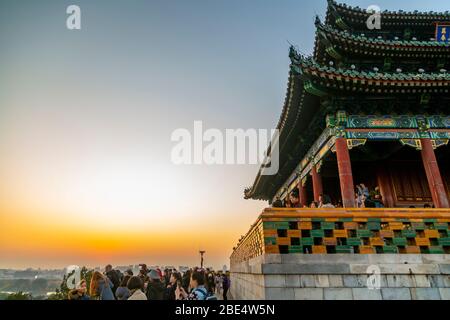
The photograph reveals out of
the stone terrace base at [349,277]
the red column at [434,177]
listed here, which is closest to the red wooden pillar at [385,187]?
the red column at [434,177]

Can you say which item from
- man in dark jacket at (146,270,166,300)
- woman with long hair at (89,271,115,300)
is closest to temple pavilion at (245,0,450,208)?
man in dark jacket at (146,270,166,300)

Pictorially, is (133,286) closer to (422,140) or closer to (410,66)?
(422,140)

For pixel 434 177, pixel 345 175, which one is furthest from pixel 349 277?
pixel 434 177

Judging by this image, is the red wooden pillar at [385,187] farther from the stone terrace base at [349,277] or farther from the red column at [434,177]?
the stone terrace base at [349,277]

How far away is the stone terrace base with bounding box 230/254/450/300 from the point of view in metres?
4.28

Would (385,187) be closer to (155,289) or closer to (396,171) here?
(396,171)

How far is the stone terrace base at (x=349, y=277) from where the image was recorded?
428cm

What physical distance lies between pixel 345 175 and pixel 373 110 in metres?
2.50

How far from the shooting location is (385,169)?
11367 mm

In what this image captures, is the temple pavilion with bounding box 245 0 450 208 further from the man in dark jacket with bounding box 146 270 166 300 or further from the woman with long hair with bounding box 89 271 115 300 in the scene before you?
the woman with long hair with bounding box 89 271 115 300

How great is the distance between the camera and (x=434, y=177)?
8.66 meters

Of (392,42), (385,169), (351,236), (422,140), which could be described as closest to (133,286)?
(351,236)

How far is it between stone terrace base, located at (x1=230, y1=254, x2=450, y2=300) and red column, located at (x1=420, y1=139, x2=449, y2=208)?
176 inches
